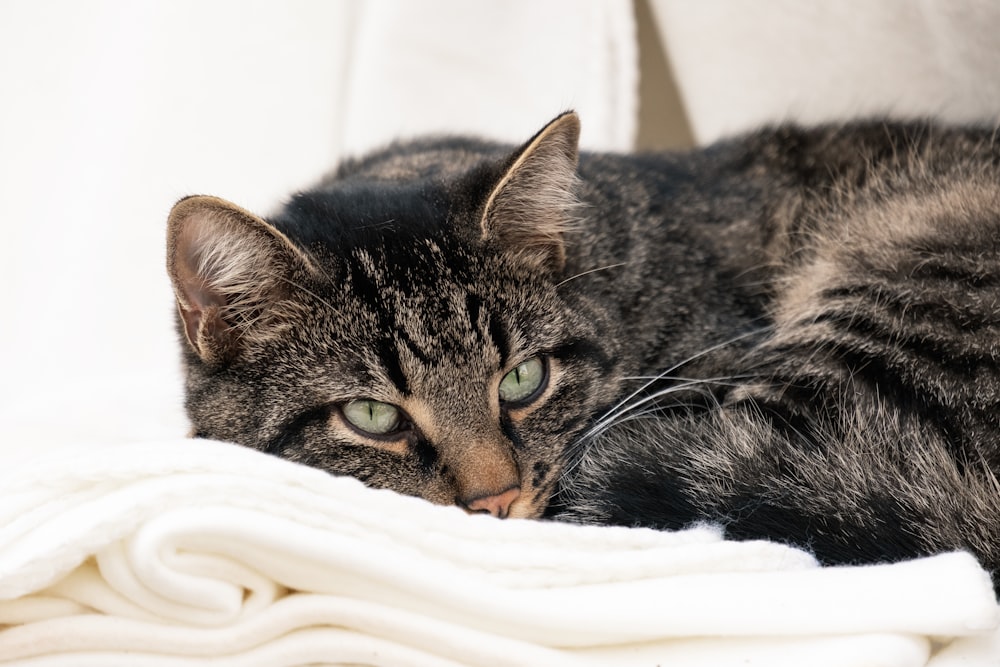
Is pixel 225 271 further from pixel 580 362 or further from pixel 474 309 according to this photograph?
pixel 580 362

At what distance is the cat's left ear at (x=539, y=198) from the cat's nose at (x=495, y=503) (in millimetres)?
338

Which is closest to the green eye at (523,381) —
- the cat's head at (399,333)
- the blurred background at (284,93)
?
the cat's head at (399,333)

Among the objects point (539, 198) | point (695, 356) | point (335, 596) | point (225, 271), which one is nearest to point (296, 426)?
point (225, 271)

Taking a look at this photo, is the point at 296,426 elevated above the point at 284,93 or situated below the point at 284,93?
below

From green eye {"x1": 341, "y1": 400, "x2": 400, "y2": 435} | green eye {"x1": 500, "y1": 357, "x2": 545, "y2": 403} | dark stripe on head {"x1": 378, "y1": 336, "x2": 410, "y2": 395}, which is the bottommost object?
green eye {"x1": 500, "y1": 357, "x2": 545, "y2": 403}

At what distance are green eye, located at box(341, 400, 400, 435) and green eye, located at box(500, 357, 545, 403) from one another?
0.49 ft

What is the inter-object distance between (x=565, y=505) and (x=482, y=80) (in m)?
1.38

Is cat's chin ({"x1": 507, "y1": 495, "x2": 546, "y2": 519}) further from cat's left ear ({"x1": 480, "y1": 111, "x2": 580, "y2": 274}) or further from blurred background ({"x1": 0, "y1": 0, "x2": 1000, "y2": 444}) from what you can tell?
blurred background ({"x1": 0, "y1": 0, "x2": 1000, "y2": 444})

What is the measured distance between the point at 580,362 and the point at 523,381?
0.32 ft

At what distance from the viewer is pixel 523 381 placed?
121cm

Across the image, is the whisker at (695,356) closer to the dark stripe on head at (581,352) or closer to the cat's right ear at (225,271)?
the dark stripe on head at (581,352)

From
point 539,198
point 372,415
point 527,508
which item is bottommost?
point 527,508

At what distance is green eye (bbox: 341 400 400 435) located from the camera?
1.13m

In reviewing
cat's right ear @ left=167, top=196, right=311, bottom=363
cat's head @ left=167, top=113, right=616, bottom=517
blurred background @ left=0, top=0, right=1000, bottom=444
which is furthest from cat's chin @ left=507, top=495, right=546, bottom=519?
blurred background @ left=0, top=0, right=1000, bottom=444
